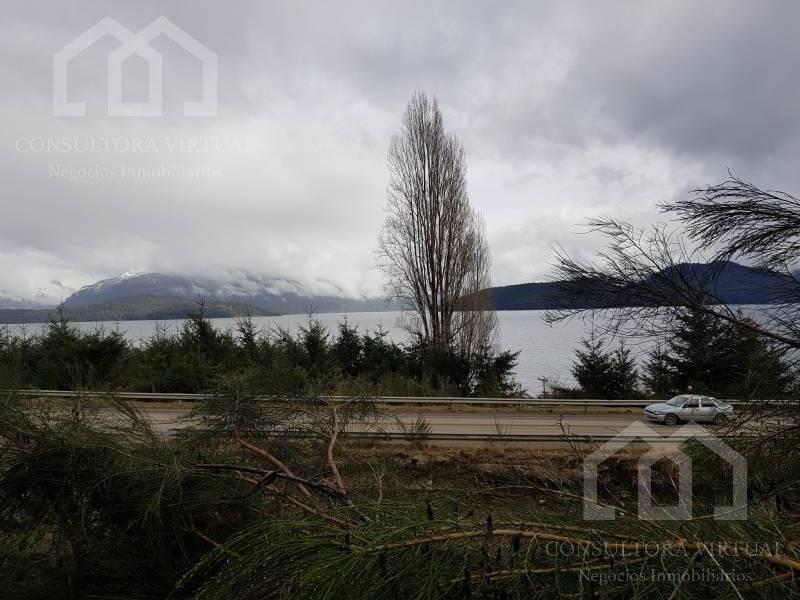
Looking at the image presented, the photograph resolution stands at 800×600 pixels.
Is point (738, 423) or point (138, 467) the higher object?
point (738, 423)

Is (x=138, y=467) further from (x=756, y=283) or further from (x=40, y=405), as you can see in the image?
(x=756, y=283)

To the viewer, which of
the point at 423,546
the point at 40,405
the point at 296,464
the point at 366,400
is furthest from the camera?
the point at 366,400

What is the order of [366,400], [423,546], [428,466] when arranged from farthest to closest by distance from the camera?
[428,466] < [366,400] < [423,546]

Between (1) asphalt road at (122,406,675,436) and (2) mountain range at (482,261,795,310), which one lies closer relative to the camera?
(2) mountain range at (482,261,795,310)

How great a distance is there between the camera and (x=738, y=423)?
8.28 feet

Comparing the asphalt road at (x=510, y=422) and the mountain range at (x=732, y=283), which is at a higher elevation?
the mountain range at (x=732, y=283)

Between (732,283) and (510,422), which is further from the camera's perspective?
(510,422)

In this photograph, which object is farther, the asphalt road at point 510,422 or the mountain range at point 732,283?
the asphalt road at point 510,422

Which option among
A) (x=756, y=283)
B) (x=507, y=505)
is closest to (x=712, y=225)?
(x=756, y=283)

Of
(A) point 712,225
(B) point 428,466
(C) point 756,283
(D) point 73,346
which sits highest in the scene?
(A) point 712,225

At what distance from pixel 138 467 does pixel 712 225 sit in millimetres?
3151

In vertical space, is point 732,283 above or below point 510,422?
above

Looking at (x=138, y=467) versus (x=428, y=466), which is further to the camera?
(x=428, y=466)

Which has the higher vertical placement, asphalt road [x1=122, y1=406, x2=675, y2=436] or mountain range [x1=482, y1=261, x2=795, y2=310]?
mountain range [x1=482, y1=261, x2=795, y2=310]
